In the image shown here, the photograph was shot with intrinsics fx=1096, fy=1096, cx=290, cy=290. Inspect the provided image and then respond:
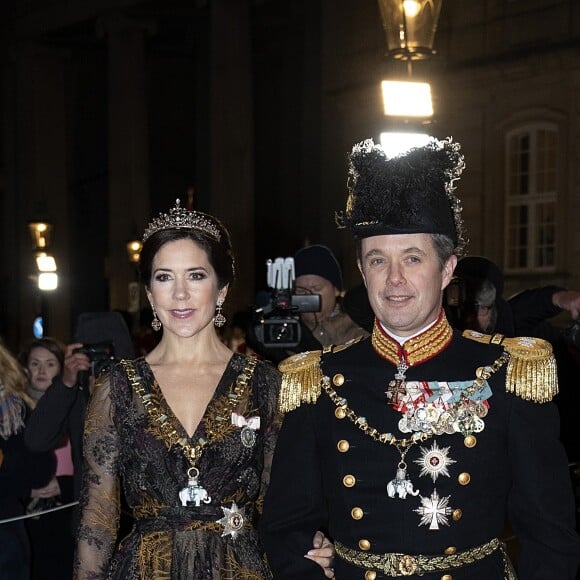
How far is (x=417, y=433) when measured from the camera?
3238mm

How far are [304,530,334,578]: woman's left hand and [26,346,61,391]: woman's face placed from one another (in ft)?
15.6

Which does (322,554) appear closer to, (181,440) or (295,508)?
(295,508)

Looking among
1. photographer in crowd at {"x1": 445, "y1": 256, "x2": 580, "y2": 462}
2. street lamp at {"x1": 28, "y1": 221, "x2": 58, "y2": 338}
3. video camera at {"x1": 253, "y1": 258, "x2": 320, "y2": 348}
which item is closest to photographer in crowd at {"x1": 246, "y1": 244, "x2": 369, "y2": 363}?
video camera at {"x1": 253, "y1": 258, "x2": 320, "y2": 348}

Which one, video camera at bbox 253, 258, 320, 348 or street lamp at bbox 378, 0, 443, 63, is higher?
street lamp at bbox 378, 0, 443, 63

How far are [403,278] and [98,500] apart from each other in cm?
143

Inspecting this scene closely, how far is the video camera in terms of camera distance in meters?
5.58

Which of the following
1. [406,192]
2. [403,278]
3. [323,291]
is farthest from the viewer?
[323,291]

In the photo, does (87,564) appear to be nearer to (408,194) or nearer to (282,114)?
(408,194)

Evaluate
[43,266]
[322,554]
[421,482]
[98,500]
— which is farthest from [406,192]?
[43,266]

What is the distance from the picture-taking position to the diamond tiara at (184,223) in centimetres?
410

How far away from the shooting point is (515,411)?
3.20 meters

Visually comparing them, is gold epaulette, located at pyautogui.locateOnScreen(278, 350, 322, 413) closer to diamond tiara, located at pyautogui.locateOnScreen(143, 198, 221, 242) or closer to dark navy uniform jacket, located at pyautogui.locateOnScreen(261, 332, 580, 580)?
dark navy uniform jacket, located at pyautogui.locateOnScreen(261, 332, 580, 580)

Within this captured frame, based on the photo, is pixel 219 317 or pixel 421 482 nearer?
pixel 421 482

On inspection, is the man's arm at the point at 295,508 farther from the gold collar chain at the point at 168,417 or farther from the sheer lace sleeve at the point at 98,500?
the sheer lace sleeve at the point at 98,500
